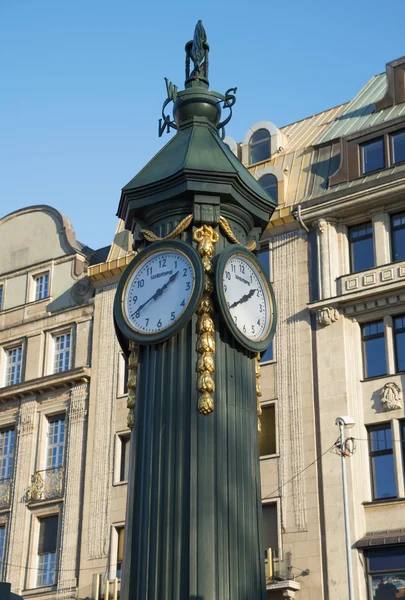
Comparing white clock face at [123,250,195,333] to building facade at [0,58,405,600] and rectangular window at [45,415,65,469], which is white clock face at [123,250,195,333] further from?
rectangular window at [45,415,65,469]

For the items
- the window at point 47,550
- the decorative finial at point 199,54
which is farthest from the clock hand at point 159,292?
the window at point 47,550

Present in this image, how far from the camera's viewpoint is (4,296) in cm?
4459

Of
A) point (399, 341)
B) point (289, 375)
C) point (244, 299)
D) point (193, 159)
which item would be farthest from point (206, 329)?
point (289, 375)

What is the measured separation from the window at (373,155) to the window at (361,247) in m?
1.91

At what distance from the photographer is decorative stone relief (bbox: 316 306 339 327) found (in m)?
33.5

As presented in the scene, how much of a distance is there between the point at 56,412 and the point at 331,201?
45.7 feet

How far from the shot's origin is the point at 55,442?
40.2m

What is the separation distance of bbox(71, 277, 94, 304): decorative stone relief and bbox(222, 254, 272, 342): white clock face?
92.1 feet

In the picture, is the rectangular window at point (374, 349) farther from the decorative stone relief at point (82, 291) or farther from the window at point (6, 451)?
the window at point (6, 451)

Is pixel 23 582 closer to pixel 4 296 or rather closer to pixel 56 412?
pixel 56 412

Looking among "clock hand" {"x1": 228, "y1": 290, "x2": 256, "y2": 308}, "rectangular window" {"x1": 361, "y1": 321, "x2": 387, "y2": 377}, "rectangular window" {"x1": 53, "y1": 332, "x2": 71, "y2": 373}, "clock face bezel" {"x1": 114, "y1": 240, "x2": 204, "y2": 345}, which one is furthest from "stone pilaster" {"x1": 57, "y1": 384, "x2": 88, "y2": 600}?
"clock hand" {"x1": 228, "y1": 290, "x2": 256, "y2": 308}

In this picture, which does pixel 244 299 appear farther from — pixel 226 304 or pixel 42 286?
pixel 42 286

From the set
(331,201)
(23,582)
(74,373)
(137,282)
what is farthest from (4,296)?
(137,282)

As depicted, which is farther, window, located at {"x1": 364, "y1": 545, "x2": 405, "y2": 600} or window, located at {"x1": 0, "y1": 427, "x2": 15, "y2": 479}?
window, located at {"x1": 0, "y1": 427, "x2": 15, "y2": 479}
